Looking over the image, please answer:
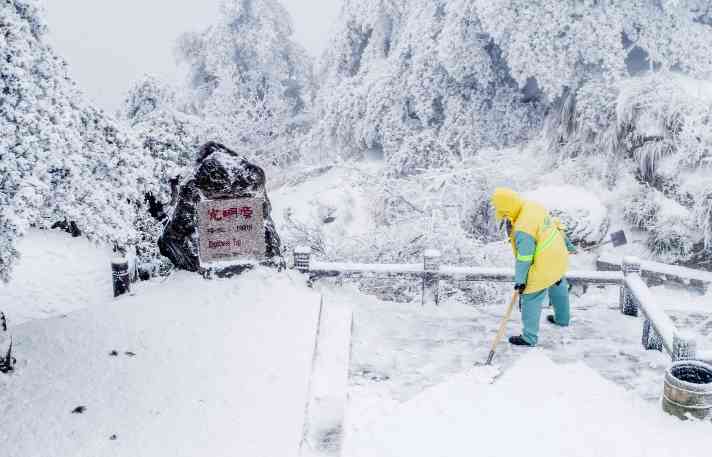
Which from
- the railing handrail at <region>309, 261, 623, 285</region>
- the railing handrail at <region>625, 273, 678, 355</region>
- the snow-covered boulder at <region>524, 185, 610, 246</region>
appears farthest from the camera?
the snow-covered boulder at <region>524, 185, 610, 246</region>

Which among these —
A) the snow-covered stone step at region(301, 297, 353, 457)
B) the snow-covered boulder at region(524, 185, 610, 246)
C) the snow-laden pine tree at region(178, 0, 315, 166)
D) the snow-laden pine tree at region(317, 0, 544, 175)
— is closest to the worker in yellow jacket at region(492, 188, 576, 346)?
the snow-covered stone step at region(301, 297, 353, 457)

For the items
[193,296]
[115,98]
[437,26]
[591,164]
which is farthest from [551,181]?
[115,98]

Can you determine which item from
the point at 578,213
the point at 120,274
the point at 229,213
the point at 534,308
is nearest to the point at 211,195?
the point at 229,213

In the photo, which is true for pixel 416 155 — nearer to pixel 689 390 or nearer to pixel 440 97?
pixel 440 97

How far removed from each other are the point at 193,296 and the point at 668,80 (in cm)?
1018

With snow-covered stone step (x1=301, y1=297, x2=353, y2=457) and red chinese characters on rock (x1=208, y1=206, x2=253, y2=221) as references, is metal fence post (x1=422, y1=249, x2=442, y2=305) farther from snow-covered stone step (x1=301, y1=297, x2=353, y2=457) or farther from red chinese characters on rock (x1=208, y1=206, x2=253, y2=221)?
red chinese characters on rock (x1=208, y1=206, x2=253, y2=221)

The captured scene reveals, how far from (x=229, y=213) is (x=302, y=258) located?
3.73 feet

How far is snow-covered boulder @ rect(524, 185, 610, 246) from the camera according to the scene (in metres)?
10.4

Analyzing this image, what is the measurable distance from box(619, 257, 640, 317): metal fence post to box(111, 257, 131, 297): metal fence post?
640 centimetres

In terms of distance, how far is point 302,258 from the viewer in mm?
7266

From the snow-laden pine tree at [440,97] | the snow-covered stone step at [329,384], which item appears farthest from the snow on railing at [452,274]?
the snow-laden pine tree at [440,97]

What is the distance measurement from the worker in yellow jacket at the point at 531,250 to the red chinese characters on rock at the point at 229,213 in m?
2.85

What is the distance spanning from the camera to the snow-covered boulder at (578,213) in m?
10.4

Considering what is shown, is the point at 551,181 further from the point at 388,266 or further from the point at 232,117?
the point at 232,117
